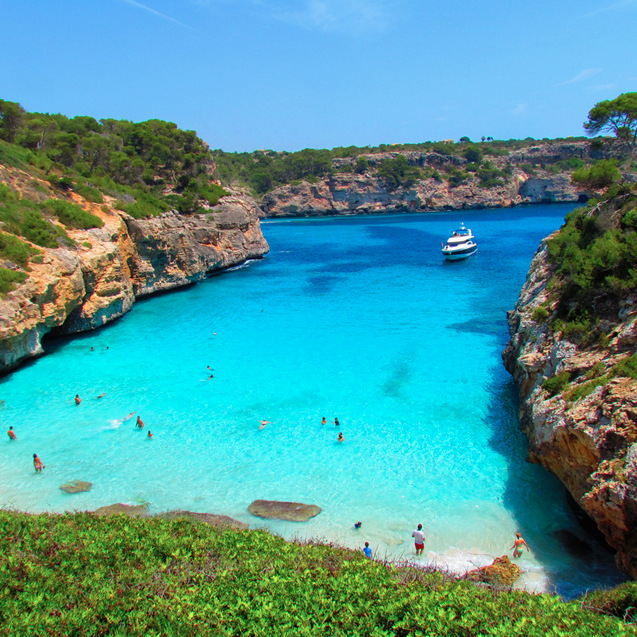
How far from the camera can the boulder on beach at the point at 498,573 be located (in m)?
9.32

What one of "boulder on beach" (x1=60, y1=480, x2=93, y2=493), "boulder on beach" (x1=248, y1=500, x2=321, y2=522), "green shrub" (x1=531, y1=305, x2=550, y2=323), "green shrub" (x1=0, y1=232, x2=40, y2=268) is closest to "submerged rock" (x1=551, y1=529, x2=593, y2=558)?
"boulder on beach" (x1=248, y1=500, x2=321, y2=522)

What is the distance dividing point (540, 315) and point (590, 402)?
5873mm

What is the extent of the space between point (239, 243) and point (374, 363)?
1304 inches

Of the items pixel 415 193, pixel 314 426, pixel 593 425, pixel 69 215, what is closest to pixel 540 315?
pixel 593 425

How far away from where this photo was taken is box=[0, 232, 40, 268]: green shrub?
70.8 feet

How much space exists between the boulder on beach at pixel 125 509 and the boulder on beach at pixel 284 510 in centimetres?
315

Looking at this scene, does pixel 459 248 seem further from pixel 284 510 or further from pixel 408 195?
pixel 408 195

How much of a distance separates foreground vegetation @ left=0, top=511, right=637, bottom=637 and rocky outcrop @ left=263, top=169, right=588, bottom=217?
110217 mm

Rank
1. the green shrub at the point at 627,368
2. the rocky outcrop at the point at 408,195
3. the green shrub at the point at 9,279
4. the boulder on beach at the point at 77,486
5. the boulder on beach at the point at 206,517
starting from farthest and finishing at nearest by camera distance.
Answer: the rocky outcrop at the point at 408,195, the green shrub at the point at 9,279, the boulder on beach at the point at 77,486, the boulder on beach at the point at 206,517, the green shrub at the point at 627,368

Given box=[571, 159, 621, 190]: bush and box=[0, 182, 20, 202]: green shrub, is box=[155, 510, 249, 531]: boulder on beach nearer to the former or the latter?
box=[571, 159, 621, 190]: bush

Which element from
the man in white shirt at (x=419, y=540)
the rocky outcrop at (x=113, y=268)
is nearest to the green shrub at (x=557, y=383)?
the man in white shirt at (x=419, y=540)

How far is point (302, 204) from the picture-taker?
11388 centimetres

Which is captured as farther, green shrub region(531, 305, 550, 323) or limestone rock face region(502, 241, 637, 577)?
green shrub region(531, 305, 550, 323)

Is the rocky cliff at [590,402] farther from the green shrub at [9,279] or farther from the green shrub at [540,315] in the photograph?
the green shrub at [9,279]
